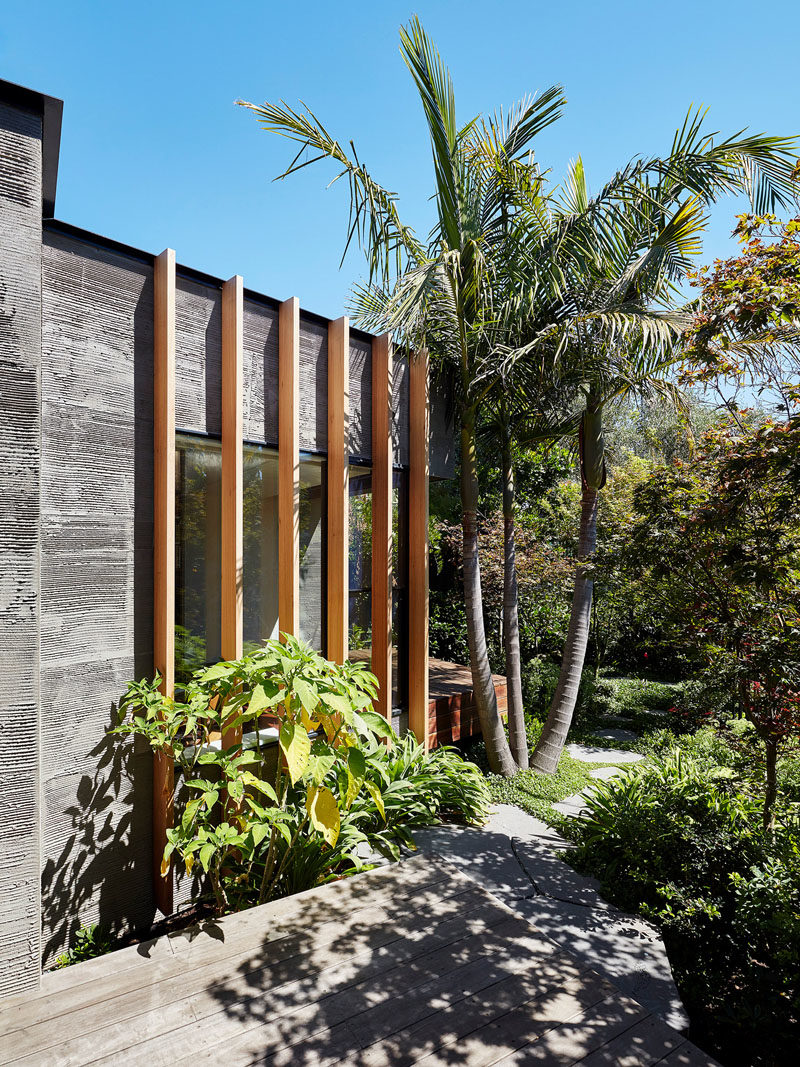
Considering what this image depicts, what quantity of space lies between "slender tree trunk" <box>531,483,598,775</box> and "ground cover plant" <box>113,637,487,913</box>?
2.01 m

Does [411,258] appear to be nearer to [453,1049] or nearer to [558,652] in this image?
[453,1049]

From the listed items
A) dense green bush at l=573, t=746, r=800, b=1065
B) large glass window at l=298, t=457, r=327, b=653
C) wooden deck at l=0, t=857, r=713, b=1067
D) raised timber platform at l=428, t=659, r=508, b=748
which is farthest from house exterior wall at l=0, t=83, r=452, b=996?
dense green bush at l=573, t=746, r=800, b=1065

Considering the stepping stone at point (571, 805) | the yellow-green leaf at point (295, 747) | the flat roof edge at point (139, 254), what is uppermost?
the flat roof edge at point (139, 254)

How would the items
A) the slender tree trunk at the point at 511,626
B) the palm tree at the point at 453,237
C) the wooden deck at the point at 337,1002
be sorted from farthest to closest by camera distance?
the slender tree trunk at the point at 511,626 < the palm tree at the point at 453,237 < the wooden deck at the point at 337,1002

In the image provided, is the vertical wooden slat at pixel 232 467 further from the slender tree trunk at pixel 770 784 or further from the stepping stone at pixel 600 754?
the stepping stone at pixel 600 754

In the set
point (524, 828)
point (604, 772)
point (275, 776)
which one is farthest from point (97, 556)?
point (604, 772)

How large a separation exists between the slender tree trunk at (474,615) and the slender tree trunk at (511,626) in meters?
0.42

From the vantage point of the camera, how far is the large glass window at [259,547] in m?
4.32

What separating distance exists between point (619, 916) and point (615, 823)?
772mm

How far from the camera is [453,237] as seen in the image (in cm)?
499

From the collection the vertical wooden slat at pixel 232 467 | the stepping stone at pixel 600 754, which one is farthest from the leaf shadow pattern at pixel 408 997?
the stepping stone at pixel 600 754

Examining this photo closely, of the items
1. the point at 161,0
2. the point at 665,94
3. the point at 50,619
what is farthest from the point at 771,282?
the point at 161,0

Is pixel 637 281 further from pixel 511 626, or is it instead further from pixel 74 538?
pixel 74 538

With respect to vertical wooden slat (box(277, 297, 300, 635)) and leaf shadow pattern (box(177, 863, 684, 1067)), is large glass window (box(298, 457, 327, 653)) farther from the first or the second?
leaf shadow pattern (box(177, 863, 684, 1067))
